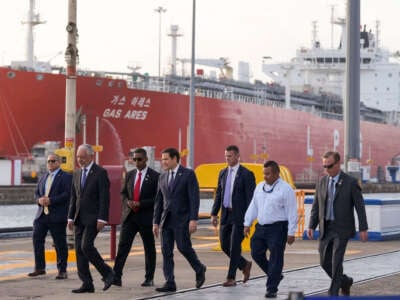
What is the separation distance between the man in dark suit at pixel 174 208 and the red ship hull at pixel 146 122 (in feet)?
125

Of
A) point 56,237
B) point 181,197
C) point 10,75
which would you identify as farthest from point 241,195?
point 10,75

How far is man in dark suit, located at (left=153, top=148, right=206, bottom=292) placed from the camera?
11406mm

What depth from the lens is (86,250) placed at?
11.3 m

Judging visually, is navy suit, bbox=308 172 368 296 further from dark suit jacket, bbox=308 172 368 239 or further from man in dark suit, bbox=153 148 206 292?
man in dark suit, bbox=153 148 206 292

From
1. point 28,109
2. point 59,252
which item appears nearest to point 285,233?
point 59,252

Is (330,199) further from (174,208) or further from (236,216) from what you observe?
(174,208)

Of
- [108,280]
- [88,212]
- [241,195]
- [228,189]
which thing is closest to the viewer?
[88,212]

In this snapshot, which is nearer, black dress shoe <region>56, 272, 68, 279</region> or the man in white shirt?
the man in white shirt

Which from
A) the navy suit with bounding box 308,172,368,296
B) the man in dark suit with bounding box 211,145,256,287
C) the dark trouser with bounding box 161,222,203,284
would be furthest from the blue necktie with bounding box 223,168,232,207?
the navy suit with bounding box 308,172,368,296

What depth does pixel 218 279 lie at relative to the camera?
42.1ft

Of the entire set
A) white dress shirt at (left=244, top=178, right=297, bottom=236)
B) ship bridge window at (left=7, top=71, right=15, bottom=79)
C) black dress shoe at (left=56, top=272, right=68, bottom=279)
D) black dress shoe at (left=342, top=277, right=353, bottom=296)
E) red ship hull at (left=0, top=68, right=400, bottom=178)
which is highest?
ship bridge window at (left=7, top=71, right=15, bottom=79)

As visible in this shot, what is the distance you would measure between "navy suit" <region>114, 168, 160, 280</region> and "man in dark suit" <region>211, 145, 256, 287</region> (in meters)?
0.77

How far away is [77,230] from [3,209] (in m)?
26.5

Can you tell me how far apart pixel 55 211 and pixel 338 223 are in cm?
419
